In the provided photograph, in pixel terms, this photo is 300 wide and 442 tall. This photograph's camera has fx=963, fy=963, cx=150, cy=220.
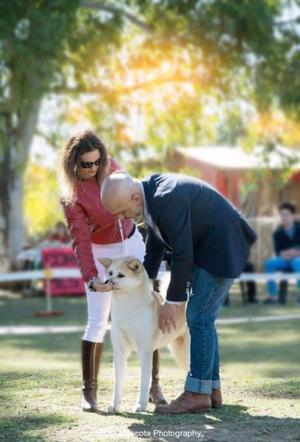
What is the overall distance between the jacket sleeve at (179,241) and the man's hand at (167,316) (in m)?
0.12

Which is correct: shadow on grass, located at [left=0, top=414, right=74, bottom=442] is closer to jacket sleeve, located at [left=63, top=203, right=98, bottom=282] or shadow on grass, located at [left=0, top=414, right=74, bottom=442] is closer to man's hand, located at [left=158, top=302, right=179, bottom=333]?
man's hand, located at [left=158, top=302, right=179, bottom=333]

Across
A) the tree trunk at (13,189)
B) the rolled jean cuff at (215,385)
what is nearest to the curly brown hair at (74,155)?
the rolled jean cuff at (215,385)

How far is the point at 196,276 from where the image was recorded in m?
5.91

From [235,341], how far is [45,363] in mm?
2543

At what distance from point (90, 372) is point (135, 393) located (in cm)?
57

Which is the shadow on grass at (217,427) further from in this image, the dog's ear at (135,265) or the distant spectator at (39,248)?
the distant spectator at (39,248)

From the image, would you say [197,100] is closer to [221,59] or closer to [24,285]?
[221,59]

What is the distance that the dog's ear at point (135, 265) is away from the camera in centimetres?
591

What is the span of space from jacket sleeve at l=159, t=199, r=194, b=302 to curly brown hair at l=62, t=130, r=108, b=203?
842 millimetres

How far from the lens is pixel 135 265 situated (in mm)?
5918

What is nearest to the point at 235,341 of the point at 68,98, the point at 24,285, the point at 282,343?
the point at 282,343

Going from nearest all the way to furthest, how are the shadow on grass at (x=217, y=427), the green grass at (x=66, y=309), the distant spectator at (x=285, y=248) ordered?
the shadow on grass at (x=217, y=427), the green grass at (x=66, y=309), the distant spectator at (x=285, y=248)

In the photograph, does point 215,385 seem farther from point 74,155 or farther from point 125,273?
point 74,155

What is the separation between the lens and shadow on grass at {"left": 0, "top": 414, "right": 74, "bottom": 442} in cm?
529
